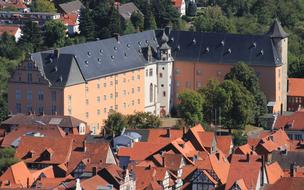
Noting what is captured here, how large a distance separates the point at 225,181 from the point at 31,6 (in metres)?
58.8

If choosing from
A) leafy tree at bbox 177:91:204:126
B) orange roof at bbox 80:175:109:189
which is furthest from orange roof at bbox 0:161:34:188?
leafy tree at bbox 177:91:204:126

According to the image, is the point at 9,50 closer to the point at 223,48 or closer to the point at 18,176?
the point at 223,48

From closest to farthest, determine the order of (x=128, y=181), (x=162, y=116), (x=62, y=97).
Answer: (x=128, y=181)
(x=62, y=97)
(x=162, y=116)

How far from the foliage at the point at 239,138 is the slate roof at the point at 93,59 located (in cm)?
1036

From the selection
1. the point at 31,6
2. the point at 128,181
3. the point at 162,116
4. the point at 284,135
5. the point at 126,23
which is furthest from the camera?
the point at 31,6

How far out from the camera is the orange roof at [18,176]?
263 feet

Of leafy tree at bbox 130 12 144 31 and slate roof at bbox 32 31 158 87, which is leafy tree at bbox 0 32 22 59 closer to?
leafy tree at bbox 130 12 144 31

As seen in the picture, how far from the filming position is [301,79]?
115m

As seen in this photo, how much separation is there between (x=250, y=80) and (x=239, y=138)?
1141cm

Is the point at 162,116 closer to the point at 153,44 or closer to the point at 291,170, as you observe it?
the point at 153,44

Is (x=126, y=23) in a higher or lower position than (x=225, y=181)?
higher

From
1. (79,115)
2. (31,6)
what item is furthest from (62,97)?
(31,6)

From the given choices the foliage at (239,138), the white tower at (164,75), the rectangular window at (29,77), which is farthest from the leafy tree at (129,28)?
the foliage at (239,138)

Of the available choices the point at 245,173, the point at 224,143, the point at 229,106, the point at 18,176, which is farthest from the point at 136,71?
the point at 245,173
